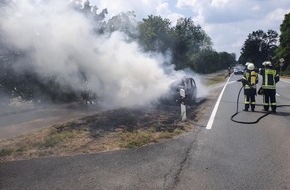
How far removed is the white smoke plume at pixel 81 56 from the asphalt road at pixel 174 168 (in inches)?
304

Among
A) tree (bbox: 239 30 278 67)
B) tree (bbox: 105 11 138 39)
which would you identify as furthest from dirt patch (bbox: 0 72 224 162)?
tree (bbox: 239 30 278 67)

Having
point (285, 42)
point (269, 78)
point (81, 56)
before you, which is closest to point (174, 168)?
point (269, 78)

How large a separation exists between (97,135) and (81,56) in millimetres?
7093

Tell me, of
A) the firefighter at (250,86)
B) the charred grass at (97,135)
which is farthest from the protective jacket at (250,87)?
the charred grass at (97,135)

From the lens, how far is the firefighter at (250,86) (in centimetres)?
1332

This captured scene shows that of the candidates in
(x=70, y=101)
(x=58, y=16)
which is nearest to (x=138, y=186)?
(x=58, y=16)

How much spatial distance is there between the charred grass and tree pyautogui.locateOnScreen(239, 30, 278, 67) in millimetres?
111389

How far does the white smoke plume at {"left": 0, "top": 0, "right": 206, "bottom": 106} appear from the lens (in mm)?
13422

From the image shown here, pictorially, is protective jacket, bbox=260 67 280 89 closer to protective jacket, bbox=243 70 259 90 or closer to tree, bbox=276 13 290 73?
protective jacket, bbox=243 70 259 90

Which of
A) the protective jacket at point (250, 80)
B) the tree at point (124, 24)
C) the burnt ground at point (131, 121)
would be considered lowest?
the burnt ground at point (131, 121)

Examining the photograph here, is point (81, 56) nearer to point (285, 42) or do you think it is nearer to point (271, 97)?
point (271, 97)

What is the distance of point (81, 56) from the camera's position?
15305 mm

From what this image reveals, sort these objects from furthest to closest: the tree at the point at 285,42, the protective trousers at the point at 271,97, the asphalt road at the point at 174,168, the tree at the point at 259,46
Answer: the tree at the point at 259,46, the tree at the point at 285,42, the protective trousers at the point at 271,97, the asphalt road at the point at 174,168

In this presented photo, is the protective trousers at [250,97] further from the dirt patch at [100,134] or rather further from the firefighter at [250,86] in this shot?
the dirt patch at [100,134]
